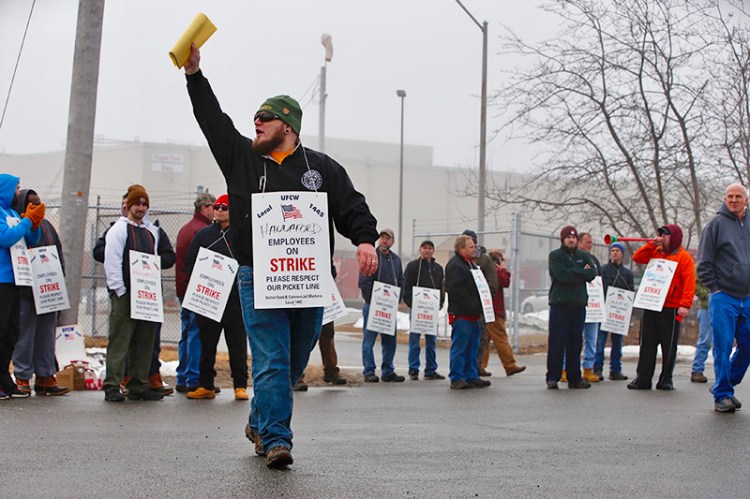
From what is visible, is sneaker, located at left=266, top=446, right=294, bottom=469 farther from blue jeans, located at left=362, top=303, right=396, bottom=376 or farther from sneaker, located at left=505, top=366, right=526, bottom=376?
sneaker, located at left=505, top=366, right=526, bottom=376

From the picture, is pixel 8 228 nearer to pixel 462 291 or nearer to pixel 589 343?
pixel 462 291

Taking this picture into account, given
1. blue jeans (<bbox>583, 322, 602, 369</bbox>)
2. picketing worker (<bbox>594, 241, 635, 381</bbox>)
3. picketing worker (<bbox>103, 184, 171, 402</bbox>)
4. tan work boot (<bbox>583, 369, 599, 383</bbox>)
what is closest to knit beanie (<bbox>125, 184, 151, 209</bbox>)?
picketing worker (<bbox>103, 184, 171, 402</bbox>)

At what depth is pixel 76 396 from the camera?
32.2 ft

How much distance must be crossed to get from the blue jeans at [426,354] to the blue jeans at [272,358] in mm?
8322

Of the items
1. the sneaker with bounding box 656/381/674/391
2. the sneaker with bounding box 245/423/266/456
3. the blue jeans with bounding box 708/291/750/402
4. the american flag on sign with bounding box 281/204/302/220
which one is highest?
the american flag on sign with bounding box 281/204/302/220

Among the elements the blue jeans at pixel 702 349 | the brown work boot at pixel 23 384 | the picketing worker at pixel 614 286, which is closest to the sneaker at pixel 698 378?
the blue jeans at pixel 702 349

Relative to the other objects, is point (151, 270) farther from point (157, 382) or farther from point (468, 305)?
point (468, 305)

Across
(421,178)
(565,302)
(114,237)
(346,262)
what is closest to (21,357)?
(114,237)

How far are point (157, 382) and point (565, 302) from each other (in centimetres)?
514

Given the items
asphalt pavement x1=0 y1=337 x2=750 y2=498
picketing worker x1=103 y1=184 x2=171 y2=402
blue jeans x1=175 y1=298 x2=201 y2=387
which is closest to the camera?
asphalt pavement x1=0 y1=337 x2=750 y2=498

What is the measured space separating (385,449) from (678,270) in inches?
285

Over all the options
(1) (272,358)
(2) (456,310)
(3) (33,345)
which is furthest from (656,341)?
(1) (272,358)

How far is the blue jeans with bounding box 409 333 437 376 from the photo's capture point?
14375 mm

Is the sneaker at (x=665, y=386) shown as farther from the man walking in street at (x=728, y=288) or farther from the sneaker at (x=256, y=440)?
the sneaker at (x=256, y=440)
